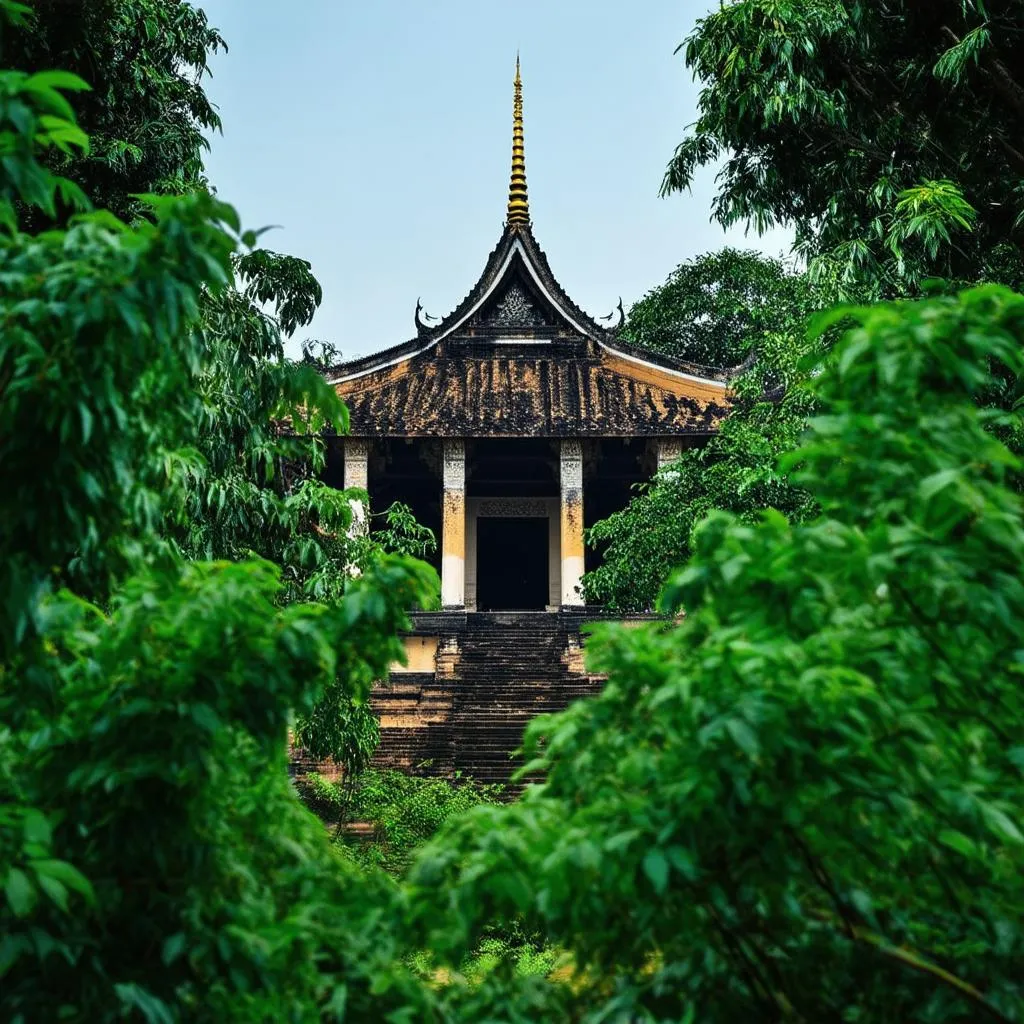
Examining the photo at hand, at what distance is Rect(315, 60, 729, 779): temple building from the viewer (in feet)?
58.6

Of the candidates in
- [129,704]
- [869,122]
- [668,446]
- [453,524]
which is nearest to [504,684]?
[453,524]

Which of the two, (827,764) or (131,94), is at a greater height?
(131,94)

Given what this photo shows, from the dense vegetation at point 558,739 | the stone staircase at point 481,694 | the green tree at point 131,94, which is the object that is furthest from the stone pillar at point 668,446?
the dense vegetation at point 558,739

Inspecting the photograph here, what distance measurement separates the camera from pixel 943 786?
3.02m

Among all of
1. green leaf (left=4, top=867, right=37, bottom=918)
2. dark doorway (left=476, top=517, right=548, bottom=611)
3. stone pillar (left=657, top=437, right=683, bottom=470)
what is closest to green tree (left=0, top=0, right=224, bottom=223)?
green leaf (left=4, top=867, right=37, bottom=918)

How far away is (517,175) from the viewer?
2522cm

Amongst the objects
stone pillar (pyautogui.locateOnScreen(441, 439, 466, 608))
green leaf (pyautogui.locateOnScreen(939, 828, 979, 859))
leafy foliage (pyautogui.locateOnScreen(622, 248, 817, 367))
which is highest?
leafy foliage (pyautogui.locateOnScreen(622, 248, 817, 367))

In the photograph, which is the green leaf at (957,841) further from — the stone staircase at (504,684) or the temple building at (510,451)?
the temple building at (510,451)

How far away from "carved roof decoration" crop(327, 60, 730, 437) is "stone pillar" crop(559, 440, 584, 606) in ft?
1.30

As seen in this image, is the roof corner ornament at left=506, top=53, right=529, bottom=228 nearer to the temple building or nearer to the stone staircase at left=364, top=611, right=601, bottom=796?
the temple building

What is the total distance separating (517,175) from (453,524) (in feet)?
27.4

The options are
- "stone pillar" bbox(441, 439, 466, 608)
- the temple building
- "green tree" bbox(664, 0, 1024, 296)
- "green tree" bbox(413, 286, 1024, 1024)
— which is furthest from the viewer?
"stone pillar" bbox(441, 439, 466, 608)

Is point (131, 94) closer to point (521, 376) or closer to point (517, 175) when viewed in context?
point (521, 376)

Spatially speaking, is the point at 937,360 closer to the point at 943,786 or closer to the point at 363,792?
the point at 943,786
